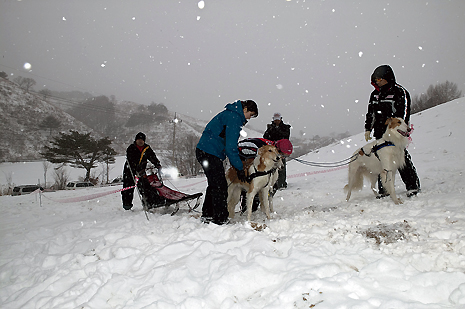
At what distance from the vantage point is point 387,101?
404 cm

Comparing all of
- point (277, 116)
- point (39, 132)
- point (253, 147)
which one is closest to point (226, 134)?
point (253, 147)

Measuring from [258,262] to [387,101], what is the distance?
359 centimetres

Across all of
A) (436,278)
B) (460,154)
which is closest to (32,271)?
(436,278)

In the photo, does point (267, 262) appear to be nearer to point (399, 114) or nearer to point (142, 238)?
point (142, 238)

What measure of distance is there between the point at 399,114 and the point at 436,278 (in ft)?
9.95

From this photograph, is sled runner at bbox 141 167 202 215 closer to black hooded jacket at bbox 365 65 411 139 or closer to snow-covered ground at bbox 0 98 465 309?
snow-covered ground at bbox 0 98 465 309

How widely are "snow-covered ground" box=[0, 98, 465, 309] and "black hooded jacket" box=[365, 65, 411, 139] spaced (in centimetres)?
135

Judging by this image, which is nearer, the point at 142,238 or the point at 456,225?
the point at 456,225

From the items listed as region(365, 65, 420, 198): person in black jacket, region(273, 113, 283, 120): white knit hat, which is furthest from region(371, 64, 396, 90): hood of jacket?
region(273, 113, 283, 120): white knit hat

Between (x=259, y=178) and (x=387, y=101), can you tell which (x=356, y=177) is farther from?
(x=259, y=178)

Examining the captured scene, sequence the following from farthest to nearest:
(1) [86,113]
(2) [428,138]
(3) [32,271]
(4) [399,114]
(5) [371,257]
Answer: (1) [86,113]
(2) [428,138]
(4) [399,114]
(3) [32,271]
(5) [371,257]

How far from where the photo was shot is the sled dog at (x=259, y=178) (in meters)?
3.84

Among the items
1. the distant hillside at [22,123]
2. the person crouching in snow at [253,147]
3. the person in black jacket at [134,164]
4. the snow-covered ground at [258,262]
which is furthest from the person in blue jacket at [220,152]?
the distant hillside at [22,123]

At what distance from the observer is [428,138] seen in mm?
10344
